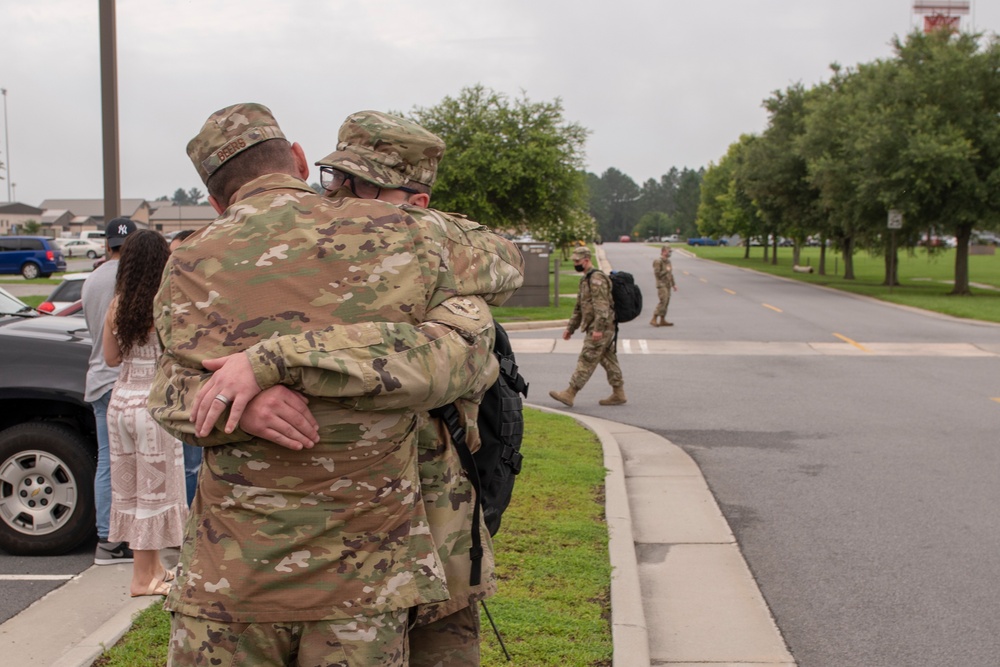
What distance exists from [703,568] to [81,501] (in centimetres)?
360

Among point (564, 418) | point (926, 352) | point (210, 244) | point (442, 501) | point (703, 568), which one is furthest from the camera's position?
point (926, 352)

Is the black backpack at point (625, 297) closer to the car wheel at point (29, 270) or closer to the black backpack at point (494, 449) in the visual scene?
the black backpack at point (494, 449)

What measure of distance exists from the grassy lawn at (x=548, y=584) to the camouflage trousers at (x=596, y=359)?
3.54 m

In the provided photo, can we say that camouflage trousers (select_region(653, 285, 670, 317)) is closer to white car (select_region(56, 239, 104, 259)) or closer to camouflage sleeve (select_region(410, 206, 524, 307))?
camouflage sleeve (select_region(410, 206, 524, 307))

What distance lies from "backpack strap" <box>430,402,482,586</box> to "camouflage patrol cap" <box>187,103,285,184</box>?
2.62 feet

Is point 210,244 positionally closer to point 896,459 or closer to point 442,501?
point 442,501

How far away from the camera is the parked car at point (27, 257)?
137 feet

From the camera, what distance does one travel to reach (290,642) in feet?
7.29

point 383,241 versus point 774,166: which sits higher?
point 774,166

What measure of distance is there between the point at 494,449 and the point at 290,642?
0.79 meters

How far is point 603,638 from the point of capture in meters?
4.41

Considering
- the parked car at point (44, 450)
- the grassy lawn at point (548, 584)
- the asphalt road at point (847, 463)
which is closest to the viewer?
the grassy lawn at point (548, 584)

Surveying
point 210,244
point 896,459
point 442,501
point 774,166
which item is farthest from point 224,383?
point 774,166

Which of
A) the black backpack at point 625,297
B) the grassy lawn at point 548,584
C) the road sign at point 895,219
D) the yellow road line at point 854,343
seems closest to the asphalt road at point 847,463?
the yellow road line at point 854,343
